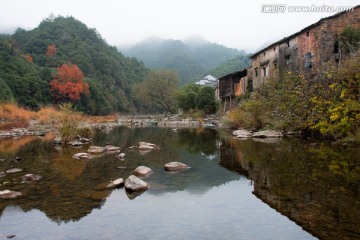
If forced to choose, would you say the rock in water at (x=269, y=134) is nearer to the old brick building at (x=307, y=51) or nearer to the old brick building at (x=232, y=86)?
the old brick building at (x=307, y=51)

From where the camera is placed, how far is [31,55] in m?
72.8

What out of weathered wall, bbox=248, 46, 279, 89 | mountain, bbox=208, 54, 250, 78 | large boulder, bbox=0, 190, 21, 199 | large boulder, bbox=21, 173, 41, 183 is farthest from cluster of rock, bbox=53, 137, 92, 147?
mountain, bbox=208, 54, 250, 78

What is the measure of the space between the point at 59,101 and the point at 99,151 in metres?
49.9

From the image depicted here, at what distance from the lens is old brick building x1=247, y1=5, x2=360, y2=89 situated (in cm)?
2727

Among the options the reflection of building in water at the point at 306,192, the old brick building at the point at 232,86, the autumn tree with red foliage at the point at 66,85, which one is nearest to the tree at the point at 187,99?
the old brick building at the point at 232,86

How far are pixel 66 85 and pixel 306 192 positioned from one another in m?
58.7

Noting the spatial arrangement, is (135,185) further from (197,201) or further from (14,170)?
(14,170)

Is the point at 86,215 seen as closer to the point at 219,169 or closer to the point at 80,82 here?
the point at 219,169

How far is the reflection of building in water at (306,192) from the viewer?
5633mm

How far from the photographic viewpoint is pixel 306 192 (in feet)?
24.9

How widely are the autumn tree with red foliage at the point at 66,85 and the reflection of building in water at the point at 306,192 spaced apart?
173 feet

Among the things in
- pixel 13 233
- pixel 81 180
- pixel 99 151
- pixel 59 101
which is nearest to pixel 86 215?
pixel 13 233

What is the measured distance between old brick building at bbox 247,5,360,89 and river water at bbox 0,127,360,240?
1723 centimetres

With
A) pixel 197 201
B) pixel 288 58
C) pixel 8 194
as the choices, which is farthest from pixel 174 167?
pixel 288 58
